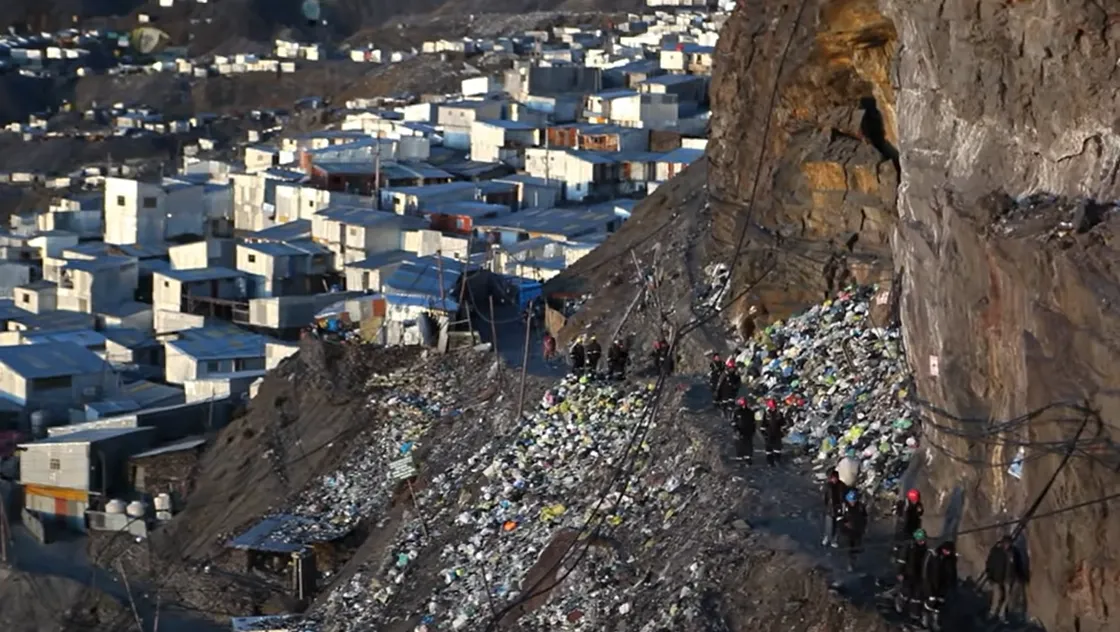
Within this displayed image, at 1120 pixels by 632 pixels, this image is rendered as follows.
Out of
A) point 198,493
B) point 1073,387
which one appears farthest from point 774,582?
point 198,493

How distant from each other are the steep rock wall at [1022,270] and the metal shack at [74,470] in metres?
16.4

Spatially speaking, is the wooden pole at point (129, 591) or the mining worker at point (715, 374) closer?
the mining worker at point (715, 374)

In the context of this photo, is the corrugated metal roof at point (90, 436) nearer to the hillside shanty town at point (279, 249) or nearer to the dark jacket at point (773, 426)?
Result: the hillside shanty town at point (279, 249)

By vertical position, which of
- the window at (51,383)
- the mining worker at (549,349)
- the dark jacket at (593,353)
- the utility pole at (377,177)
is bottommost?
the window at (51,383)

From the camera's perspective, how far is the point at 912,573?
40.4 feet

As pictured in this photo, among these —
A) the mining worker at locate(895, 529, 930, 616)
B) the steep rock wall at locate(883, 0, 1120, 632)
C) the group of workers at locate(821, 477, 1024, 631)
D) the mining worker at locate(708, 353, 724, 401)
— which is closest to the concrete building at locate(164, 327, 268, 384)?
the mining worker at locate(708, 353, 724, 401)

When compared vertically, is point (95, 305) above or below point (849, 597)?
below

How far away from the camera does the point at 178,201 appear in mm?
48406

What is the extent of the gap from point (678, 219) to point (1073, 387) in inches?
649

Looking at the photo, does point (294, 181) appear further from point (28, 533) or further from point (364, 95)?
point (364, 95)

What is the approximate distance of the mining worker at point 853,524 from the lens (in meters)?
13.7

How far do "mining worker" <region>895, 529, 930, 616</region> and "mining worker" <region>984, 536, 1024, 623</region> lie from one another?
390mm

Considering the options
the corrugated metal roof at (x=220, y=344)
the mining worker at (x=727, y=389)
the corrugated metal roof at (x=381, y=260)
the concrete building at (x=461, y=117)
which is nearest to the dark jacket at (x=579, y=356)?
the mining worker at (x=727, y=389)

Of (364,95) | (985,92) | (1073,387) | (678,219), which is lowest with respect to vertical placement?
(364,95)
